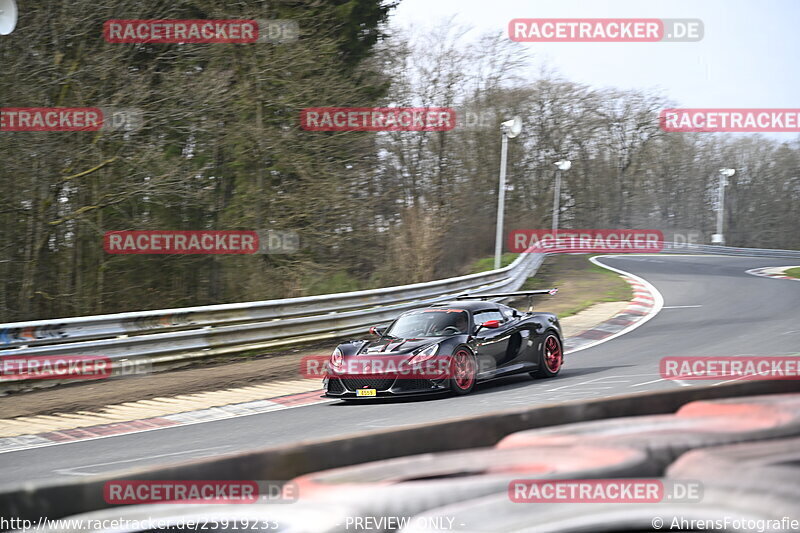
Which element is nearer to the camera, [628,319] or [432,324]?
[432,324]

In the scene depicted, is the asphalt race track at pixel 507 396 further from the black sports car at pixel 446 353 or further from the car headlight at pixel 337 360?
the car headlight at pixel 337 360

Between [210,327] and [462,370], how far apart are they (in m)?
5.31

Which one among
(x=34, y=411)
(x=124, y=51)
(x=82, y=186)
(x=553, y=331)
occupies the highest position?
(x=124, y=51)

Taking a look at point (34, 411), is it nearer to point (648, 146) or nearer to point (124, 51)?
point (124, 51)

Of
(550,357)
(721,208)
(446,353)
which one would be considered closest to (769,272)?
(721,208)

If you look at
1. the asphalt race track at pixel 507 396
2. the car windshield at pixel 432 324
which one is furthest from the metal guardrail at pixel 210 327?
the car windshield at pixel 432 324

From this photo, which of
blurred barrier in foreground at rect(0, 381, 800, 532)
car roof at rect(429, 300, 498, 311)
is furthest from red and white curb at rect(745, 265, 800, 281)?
blurred barrier in foreground at rect(0, 381, 800, 532)

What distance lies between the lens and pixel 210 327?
13523 millimetres

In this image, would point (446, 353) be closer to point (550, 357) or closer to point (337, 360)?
point (337, 360)

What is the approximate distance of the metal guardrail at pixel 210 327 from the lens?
37.2 ft

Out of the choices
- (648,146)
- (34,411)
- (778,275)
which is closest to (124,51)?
(34,411)

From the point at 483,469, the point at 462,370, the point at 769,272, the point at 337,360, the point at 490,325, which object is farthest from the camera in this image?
the point at 769,272

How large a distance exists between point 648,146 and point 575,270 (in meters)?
27.4

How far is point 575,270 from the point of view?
1144 inches
